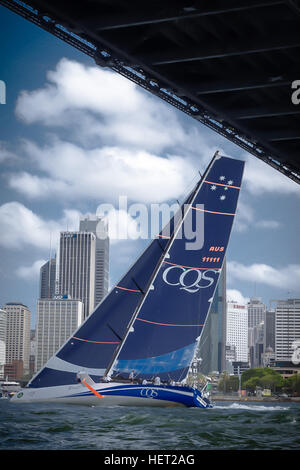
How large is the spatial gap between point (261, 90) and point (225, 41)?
3124mm

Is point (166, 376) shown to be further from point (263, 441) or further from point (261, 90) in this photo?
point (263, 441)

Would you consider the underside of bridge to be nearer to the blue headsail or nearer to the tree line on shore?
the blue headsail

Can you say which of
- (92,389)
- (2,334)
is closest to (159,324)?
(92,389)

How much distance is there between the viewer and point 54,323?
610ft

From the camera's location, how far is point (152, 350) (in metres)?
25.2

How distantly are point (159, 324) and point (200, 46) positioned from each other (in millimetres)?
12402

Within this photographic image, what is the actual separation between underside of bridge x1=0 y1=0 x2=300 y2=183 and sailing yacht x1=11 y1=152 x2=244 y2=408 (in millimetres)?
6931

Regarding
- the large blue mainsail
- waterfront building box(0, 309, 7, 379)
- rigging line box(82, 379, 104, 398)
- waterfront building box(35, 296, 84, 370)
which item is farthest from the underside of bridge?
waterfront building box(0, 309, 7, 379)

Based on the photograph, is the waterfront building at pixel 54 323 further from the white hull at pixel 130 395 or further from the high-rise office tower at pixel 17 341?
the white hull at pixel 130 395

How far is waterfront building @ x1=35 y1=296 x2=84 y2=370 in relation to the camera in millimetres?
182500

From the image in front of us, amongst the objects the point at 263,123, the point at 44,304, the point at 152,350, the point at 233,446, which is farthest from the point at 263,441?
the point at 44,304

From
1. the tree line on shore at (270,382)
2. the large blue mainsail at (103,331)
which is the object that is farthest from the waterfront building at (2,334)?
the large blue mainsail at (103,331)

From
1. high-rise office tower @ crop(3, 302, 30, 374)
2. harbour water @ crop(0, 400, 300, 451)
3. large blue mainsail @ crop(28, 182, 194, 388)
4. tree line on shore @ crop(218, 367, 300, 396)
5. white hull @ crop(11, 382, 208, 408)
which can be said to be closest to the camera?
harbour water @ crop(0, 400, 300, 451)

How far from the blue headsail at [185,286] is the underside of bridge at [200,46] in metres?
6.73
